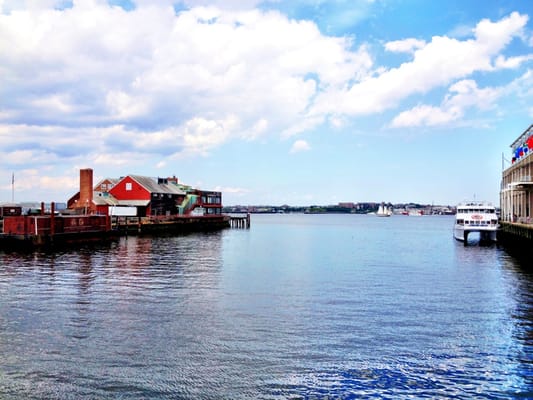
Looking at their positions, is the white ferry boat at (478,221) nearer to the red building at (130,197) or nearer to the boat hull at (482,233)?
the boat hull at (482,233)

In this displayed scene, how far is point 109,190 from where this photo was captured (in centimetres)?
10456

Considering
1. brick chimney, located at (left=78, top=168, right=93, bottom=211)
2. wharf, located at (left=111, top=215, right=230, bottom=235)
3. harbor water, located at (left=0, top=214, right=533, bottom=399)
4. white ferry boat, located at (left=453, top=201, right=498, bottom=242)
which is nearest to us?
harbor water, located at (left=0, top=214, right=533, bottom=399)

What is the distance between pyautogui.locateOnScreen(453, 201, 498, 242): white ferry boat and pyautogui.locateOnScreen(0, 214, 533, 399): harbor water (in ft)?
113

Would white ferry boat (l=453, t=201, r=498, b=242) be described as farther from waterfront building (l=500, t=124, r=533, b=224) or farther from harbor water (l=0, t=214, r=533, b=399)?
harbor water (l=0, t=214, r=533, b=399)

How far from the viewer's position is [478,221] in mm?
68875

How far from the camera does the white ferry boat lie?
224 feet

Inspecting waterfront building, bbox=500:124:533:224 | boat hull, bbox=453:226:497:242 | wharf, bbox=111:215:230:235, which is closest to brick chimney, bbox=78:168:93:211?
wharf, bbox=111:215:230:235

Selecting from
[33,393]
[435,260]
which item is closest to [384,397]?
[33,393]

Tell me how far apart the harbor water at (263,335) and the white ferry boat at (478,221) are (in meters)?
34.5

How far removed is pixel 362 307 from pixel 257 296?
6.11 metres

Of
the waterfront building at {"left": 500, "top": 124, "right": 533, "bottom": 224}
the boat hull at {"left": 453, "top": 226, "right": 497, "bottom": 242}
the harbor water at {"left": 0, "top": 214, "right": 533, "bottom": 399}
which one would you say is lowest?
the harbor water at {"left": 0, "top": 214, "right": 533, "bottom": 399}

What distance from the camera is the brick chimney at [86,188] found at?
9556cm

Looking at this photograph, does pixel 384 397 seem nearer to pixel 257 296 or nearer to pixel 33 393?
pixel 33 393

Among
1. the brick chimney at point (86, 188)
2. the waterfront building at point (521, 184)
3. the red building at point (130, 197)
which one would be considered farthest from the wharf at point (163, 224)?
the waterfront building at point (521, 184)
